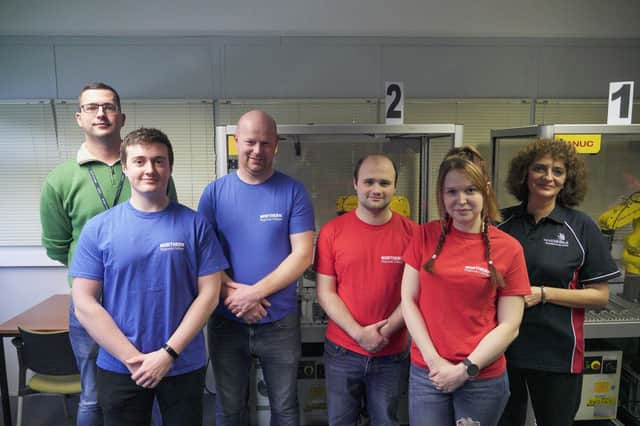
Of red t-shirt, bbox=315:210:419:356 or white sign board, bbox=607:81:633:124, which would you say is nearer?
red t-shirt, bbox=315:210:419:356

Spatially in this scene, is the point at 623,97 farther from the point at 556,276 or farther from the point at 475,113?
the point at 556,276

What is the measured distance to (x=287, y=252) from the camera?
1706 millimetres

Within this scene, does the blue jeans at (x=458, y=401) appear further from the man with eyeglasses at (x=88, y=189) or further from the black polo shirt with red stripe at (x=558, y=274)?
the man with eyeglasses at (x=88, y=189)

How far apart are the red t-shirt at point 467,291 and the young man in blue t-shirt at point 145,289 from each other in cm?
75

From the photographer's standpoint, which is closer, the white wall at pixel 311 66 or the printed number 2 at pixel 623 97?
the printed number 2 at pixel 623 97

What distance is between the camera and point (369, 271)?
163cm

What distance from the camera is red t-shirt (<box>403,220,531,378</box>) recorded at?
4.49 feet

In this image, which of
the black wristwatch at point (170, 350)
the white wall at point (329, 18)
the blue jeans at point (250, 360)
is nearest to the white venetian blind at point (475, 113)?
the white wall at point (329, 18)

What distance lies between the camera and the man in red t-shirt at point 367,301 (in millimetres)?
1620

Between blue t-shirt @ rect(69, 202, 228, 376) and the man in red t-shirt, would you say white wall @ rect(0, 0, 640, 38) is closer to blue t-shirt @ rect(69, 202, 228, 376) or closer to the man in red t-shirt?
the man in red t-shirt

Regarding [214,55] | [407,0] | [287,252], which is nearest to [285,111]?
[214,55]

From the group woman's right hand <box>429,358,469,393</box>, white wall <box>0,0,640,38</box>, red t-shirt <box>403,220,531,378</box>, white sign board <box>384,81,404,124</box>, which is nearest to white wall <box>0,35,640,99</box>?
white wall <box>0,0,640,38</box>

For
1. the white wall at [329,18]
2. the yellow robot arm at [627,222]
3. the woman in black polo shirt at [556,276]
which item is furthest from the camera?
the white wall at [329,18]

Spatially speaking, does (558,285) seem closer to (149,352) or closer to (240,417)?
(240,417)
